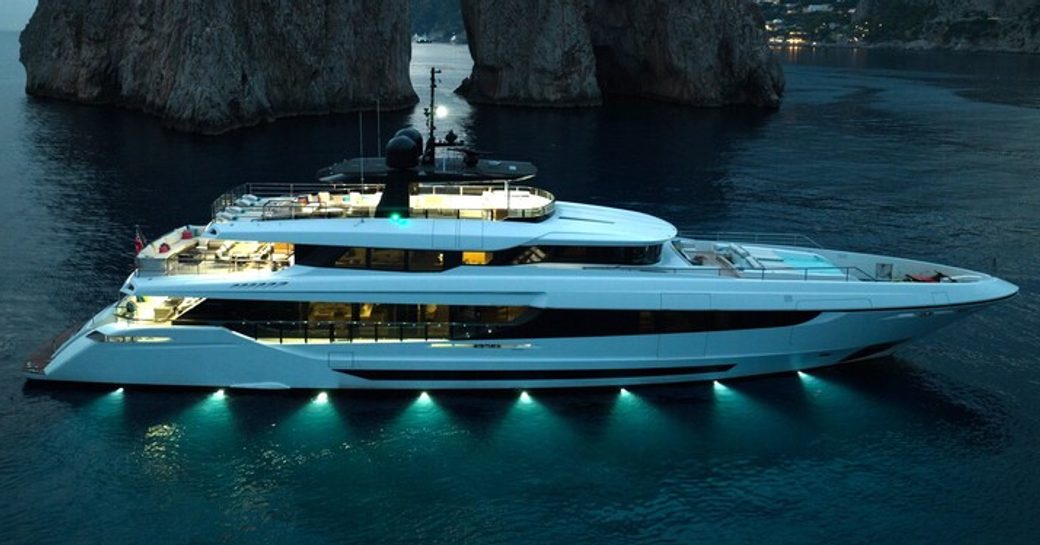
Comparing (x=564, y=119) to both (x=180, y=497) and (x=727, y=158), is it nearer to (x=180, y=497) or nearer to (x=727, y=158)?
(x=727, y=158)

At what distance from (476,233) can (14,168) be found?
45.5 metres

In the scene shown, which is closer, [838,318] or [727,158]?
[838,318]

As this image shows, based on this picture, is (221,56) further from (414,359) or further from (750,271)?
(750,271)

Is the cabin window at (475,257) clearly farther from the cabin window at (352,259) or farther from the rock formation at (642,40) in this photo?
the rock formation at (642,40)

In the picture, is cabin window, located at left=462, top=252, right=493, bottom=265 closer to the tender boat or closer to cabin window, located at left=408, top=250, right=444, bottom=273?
the tender boat

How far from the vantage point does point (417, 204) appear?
25.4m

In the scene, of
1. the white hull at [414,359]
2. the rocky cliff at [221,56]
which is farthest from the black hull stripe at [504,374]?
the rocky cliff at [221,56]

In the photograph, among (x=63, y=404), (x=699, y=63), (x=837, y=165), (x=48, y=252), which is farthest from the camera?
(x=699, y=63)

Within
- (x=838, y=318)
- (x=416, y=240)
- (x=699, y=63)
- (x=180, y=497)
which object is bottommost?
(x=180, y=497)

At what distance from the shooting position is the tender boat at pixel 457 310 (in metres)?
23.1

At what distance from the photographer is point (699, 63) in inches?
4094

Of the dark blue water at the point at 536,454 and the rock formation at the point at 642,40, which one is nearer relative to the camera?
the dark blue water at the point at 536,454

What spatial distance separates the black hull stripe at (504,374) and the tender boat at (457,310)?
1.7 inches

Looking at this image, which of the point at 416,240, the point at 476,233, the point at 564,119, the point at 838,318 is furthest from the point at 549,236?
the point at 564,119
